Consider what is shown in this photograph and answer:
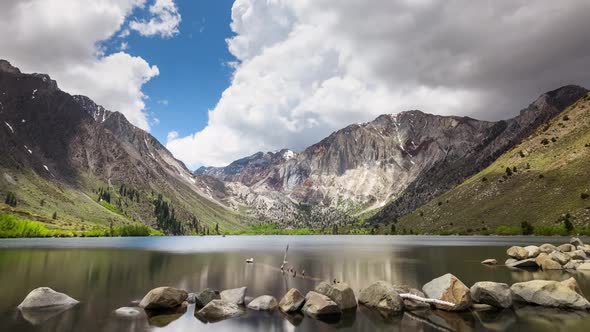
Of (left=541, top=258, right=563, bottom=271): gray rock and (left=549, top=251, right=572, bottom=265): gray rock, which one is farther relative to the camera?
(left=549, top=251, right=572, bottom=265): gray rock

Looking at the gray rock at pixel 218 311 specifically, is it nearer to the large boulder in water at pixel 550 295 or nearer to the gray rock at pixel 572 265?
the large boulder in water at pixel 550 295

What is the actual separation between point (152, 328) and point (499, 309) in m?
34.8

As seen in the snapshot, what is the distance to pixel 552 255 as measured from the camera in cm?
7575

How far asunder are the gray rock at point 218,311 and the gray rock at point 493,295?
25.9 meters

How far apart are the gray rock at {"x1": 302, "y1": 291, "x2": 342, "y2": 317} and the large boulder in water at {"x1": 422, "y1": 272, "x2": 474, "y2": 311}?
10876 mm

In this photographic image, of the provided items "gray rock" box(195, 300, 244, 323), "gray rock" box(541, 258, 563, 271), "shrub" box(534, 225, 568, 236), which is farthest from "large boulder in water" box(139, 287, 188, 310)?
"shrub" box(534, 225, 568, 236)

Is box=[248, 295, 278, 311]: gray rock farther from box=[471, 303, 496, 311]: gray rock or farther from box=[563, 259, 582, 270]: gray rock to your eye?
box=[563, 259, 582, 270]: gray rock

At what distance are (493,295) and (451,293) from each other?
201 inches

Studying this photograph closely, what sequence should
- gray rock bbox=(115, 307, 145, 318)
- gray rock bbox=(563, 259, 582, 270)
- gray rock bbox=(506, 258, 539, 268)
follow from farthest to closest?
gray rock bbox=(506, 258, 539, 268), gray rock bbox=(563, 259, 582, 270), gray rock bbox=(115, 307, 145, 318)

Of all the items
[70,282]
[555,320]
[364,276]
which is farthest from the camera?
[364,276]

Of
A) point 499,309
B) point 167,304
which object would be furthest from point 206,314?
point 499,309

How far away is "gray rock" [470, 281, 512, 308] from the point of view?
40031 millimetres

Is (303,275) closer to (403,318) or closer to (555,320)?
(403,318)

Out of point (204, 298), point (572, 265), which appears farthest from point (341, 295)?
point (572, 265)
